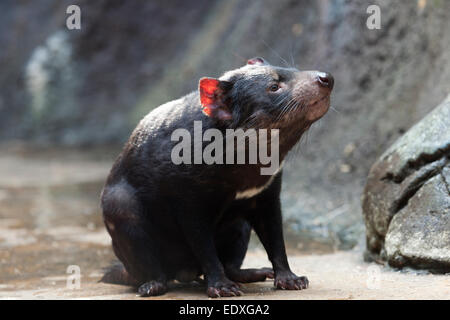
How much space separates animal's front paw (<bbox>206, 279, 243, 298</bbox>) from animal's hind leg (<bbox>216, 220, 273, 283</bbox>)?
20.0 inches

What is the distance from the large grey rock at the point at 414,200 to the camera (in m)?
4.61

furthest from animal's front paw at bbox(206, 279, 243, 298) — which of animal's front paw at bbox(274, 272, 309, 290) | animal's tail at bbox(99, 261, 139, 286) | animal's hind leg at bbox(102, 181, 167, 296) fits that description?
animal's tail at bbox(99, 261, 139, 286)

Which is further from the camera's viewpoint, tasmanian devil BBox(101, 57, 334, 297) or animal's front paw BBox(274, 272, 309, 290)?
animal's front paw BBox(274, 272, 309, 290)

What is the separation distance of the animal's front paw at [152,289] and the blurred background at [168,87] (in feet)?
4.26

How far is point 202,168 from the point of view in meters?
4.23

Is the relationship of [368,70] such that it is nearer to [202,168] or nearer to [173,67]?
[202,168]

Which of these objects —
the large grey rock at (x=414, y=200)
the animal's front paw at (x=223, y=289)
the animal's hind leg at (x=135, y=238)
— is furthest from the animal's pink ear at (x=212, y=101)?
the large grey rock at (x=414, y=200)

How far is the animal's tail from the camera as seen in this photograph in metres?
4.91

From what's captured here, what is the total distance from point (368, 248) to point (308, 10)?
5250mm

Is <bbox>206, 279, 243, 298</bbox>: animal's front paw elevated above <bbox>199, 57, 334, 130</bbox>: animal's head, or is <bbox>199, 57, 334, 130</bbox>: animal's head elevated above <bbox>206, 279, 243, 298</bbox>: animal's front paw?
<bbox>199, 57, 334, 130</bbox>: animal's head

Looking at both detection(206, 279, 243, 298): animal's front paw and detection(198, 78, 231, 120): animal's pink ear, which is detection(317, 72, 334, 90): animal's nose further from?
detection(206, 279, 243, 298): animal's front paw
